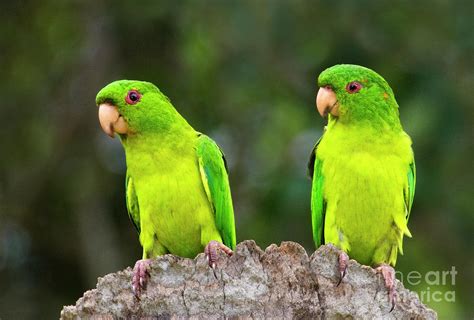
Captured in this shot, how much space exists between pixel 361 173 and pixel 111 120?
1.61m

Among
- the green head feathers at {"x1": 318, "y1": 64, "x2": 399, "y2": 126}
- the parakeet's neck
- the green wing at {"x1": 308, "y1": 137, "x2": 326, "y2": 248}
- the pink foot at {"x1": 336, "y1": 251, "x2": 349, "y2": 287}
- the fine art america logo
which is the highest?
the fine art america logo

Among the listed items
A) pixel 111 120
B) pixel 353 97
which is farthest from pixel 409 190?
pixel 111 120

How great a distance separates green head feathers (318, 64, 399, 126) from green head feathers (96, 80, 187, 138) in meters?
1.01

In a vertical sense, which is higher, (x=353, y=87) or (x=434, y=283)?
(x=434, y=283)

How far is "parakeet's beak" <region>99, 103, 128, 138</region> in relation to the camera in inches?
249

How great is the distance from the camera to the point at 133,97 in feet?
21.1

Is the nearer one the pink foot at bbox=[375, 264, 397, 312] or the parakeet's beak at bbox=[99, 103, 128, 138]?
the pink foot at bbox=[375, 264, 397, 312]

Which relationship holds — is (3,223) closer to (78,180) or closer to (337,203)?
(78,180)

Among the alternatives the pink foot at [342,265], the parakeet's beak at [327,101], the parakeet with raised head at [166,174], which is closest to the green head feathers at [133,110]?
the parakeet with raised head at [166,174]

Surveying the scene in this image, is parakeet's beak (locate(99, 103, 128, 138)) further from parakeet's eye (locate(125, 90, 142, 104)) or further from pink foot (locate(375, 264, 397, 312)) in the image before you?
pink foot (locate(375, 264, 397, 312))

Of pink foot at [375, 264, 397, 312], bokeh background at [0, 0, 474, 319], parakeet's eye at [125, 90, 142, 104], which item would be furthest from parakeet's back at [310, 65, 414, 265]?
bokeh background at [0, 0, 474, 319]

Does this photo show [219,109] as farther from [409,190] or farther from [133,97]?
[409,190]

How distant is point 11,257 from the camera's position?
1279cm

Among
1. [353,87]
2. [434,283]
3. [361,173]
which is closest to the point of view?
[361,173]
